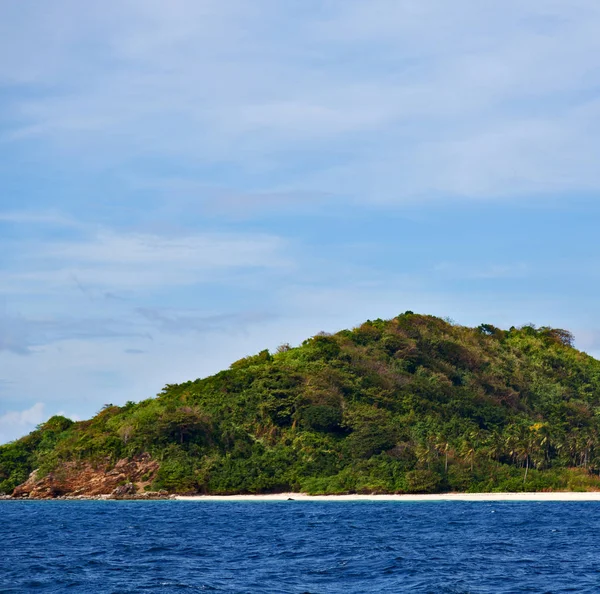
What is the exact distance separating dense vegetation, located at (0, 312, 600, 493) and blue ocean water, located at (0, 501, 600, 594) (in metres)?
36.6

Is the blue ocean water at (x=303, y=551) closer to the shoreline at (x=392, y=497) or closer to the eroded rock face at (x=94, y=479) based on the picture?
the shoreline at (x=392, y=497)

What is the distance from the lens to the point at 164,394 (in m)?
170

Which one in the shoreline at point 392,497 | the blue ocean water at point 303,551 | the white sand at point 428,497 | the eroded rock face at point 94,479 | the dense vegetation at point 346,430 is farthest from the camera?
the eroded rock face at point 94,479

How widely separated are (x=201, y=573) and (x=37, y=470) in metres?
108

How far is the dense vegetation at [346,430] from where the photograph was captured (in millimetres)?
136500

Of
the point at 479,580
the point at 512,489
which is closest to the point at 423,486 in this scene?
the point at 512,489

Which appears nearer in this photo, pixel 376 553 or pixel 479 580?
pixel 479 580

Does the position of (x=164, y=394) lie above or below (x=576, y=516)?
above

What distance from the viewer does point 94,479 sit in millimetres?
140375

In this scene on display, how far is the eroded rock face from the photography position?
454 ft

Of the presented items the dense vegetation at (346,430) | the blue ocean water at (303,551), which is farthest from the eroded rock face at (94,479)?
the blue ocean water at (303,551)

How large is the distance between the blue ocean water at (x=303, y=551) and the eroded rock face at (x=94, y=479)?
38.5 m

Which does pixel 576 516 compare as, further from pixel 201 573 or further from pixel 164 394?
pixel 164 394

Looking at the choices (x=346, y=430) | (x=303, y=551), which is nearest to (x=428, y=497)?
(x=346, y=430)
